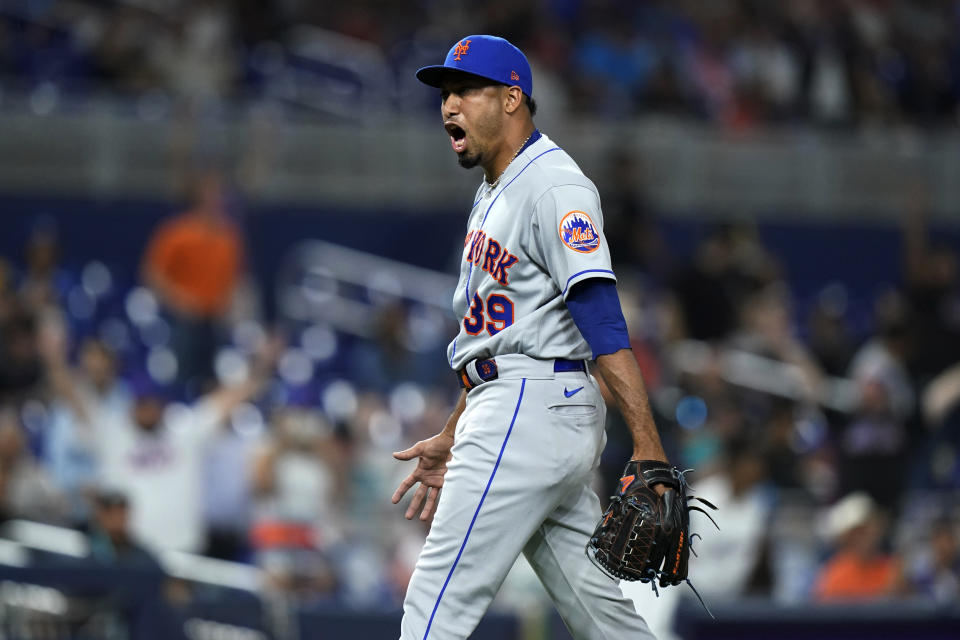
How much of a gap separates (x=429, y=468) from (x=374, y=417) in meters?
5.14

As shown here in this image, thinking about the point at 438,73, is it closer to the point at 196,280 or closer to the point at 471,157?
the point at 471,157

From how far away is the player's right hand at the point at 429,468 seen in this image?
12.5 ft

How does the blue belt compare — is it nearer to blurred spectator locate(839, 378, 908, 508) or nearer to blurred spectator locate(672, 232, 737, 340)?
blurred spectator locate(839, 378, 908, 508)

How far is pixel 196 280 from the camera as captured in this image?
9.35 m

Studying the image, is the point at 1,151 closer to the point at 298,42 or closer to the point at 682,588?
the point at 298,42

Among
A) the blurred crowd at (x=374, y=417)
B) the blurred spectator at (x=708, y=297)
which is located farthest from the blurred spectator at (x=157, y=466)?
the blurred spectator at (x=708, y=297)

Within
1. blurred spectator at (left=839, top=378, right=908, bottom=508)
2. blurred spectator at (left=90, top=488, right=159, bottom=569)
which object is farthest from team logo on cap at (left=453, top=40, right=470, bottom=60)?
blurred spectator at (left=839, top=378, right=908, bottom=508)

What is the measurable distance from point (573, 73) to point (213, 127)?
3431 millimetres

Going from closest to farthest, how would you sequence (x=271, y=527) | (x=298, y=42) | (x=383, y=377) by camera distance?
(x=271, y=527), (x=383, y=377), (x=298, y=42)

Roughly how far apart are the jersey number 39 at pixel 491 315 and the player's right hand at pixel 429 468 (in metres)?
0.39

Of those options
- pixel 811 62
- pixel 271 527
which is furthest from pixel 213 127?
pixel 811 62

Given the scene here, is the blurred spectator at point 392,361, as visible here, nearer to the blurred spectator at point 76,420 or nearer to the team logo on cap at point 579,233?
the blurred spectator at point 76,420

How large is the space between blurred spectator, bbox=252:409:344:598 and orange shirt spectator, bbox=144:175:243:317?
4.25ft

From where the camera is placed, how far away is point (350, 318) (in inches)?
437
